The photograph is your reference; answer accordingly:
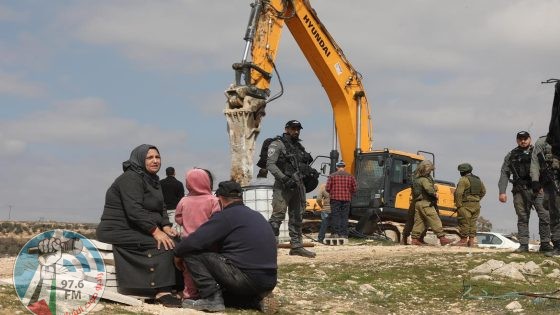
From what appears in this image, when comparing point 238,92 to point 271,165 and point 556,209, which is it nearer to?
point 271,165

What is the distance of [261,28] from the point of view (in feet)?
67.4

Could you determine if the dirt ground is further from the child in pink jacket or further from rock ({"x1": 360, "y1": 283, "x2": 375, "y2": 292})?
the child in pink jacket

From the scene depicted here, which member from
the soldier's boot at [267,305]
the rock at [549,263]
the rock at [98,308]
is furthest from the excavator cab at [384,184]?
the rock at [98,308]

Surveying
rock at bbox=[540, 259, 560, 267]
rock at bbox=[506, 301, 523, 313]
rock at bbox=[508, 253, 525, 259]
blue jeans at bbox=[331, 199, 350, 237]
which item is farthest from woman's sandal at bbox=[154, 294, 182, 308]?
blue jeans at bbox=[331, 199, 350, 237]

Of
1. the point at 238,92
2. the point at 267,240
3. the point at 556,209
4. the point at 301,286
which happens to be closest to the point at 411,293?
the point at 301,286

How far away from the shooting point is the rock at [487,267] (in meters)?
11.2

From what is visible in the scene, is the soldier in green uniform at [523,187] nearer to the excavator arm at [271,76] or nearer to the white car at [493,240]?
the excavator arm at [271,76]

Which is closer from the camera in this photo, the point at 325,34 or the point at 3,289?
the point at 3,289

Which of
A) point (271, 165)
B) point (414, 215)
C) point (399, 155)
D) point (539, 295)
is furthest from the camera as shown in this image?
point (399, 155)

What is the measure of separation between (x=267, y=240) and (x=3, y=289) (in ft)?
7.05

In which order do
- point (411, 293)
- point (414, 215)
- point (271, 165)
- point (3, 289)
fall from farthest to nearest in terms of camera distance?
point (414, 215), point (271, 165), point (411, 293), point (3, 289)

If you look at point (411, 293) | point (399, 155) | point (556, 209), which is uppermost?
point (399, 155)

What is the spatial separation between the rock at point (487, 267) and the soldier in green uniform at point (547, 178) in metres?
1.60

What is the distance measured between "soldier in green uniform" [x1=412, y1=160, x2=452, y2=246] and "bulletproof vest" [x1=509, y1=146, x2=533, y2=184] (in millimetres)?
2747
